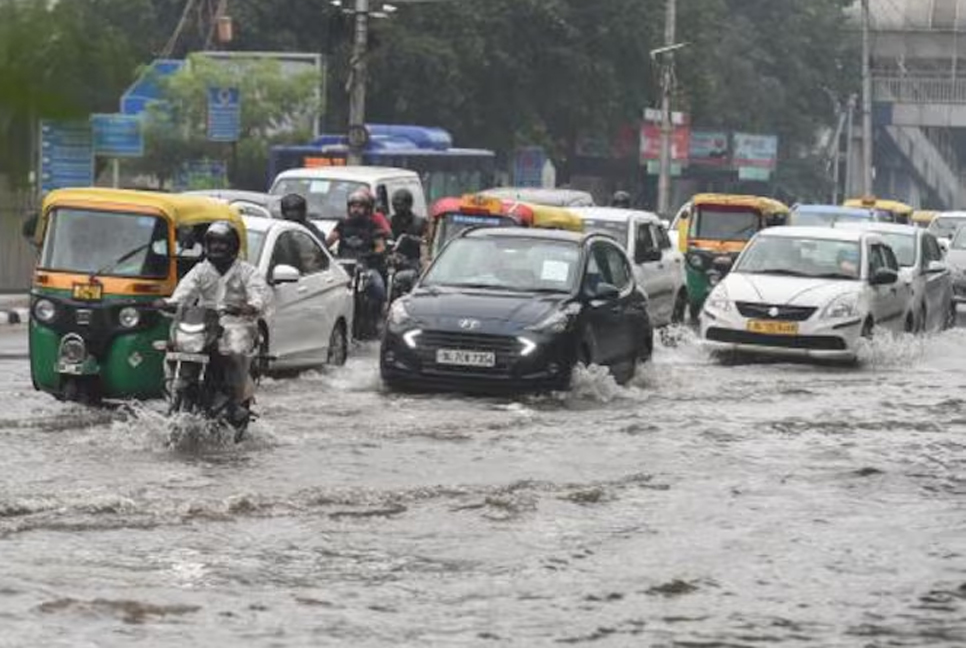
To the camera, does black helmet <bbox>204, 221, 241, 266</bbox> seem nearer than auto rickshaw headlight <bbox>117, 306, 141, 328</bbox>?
Yes

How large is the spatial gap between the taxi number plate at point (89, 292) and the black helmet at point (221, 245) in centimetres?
129

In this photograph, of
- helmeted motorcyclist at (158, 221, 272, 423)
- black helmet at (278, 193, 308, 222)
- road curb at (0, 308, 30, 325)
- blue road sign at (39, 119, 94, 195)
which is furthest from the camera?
blue road sign at (39, 119, 94, 195)

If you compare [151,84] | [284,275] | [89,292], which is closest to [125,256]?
[89,292]

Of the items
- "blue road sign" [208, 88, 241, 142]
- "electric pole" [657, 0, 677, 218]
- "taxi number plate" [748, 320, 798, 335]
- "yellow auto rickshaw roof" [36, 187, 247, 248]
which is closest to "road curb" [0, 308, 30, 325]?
"taxi number plate" [748, 320, 798, 335]

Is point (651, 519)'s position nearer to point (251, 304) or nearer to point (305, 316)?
point (251, 304)

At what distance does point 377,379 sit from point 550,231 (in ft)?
7.24

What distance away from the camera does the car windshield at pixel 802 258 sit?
78.0 feet

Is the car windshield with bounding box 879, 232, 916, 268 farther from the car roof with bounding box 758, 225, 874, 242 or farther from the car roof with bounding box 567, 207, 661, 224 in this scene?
the car roof with bounding box 758, 225, 874, 242

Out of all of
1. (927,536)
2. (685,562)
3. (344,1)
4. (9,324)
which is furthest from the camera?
(344,1)

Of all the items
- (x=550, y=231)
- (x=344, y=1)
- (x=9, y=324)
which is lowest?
(x=9, y=324)

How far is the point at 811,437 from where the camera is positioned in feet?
54.0

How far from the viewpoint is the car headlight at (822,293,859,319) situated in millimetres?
22625

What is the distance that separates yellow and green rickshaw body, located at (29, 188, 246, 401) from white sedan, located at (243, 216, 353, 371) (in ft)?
7.11

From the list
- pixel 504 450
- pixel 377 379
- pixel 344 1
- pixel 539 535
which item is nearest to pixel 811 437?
pixel 504 450
